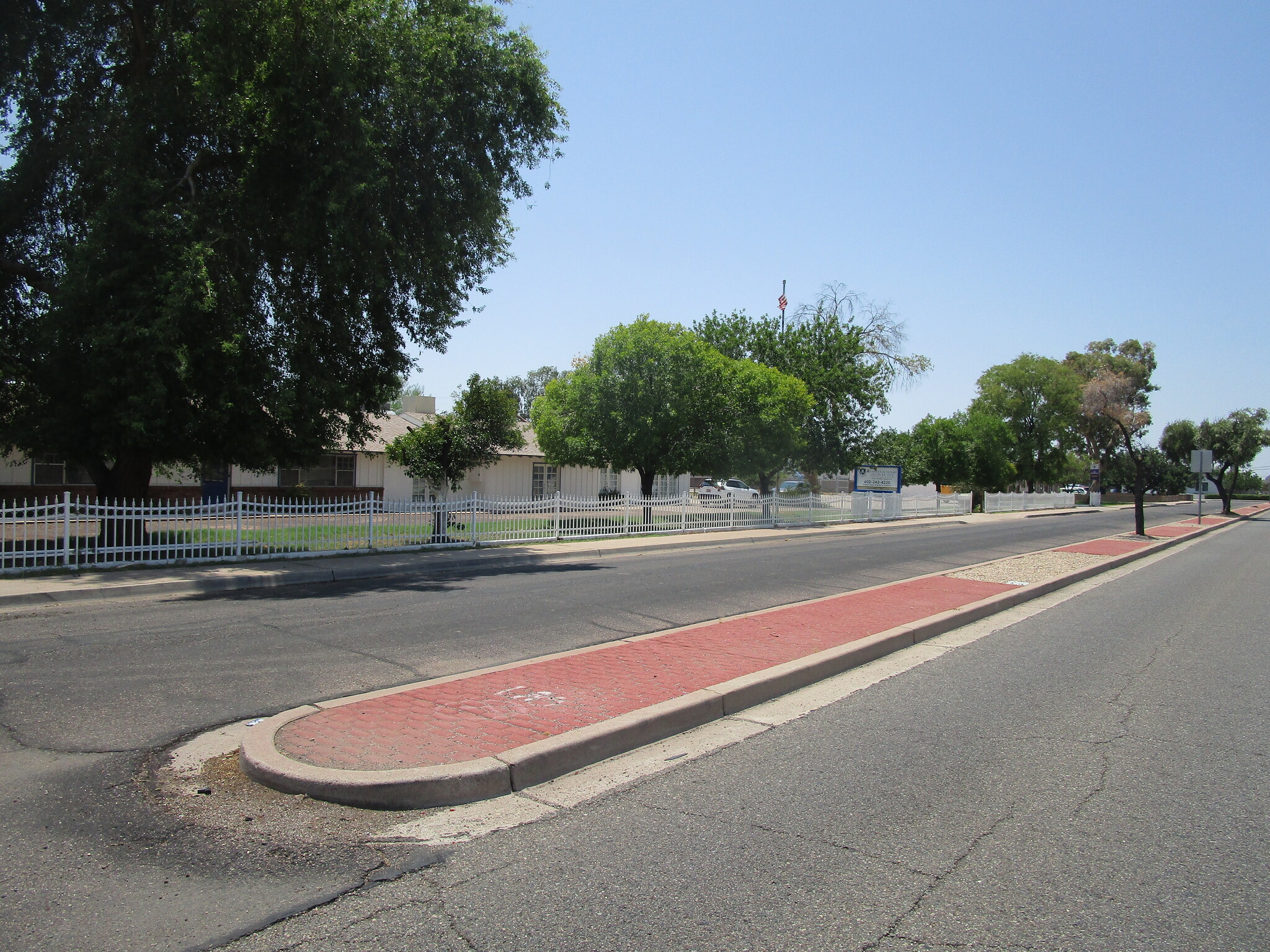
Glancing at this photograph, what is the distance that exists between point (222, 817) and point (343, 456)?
29.3 meters

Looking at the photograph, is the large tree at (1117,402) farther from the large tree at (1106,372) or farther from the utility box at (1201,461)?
the utility box at (1201,461)

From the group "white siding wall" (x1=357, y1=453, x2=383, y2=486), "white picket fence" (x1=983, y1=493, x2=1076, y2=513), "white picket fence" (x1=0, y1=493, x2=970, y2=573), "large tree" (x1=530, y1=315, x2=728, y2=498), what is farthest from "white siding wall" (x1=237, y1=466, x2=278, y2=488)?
"white picket fence" (x1=983, y1=493, x2=1076, y2=513)

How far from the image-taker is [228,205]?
1555 centimetres

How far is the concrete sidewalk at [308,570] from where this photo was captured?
36.8 ft

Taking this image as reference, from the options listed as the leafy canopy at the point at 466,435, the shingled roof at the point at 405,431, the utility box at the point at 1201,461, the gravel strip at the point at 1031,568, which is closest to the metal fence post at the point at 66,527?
the leafy canopy at the point at 466,435

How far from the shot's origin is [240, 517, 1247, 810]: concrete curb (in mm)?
4336

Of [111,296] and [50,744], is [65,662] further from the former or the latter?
[111,296]

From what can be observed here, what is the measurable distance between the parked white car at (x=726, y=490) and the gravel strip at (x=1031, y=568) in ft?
36.0

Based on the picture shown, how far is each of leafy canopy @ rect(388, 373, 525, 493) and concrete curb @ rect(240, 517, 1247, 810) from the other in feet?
50.3

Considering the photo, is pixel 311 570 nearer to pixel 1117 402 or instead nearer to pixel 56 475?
pixel 56 475

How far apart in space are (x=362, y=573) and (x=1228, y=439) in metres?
63.7

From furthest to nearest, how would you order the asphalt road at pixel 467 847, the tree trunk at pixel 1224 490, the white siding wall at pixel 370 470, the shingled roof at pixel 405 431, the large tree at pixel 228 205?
1. the tree trunk at pixel 1224 490
2. the shingled roof at pixel 405 431
3. the white siding wall at pixel 370 470
4. the large tree at pixel 228 205
5. the asphalt road at pixel 467 847

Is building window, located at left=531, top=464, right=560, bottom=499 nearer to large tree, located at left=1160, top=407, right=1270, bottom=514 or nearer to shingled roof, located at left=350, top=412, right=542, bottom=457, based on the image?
shingled roof, located at left=350, top=412, right=542, bottom=457

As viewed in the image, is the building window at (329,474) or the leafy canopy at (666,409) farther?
the building window at (329,474)
